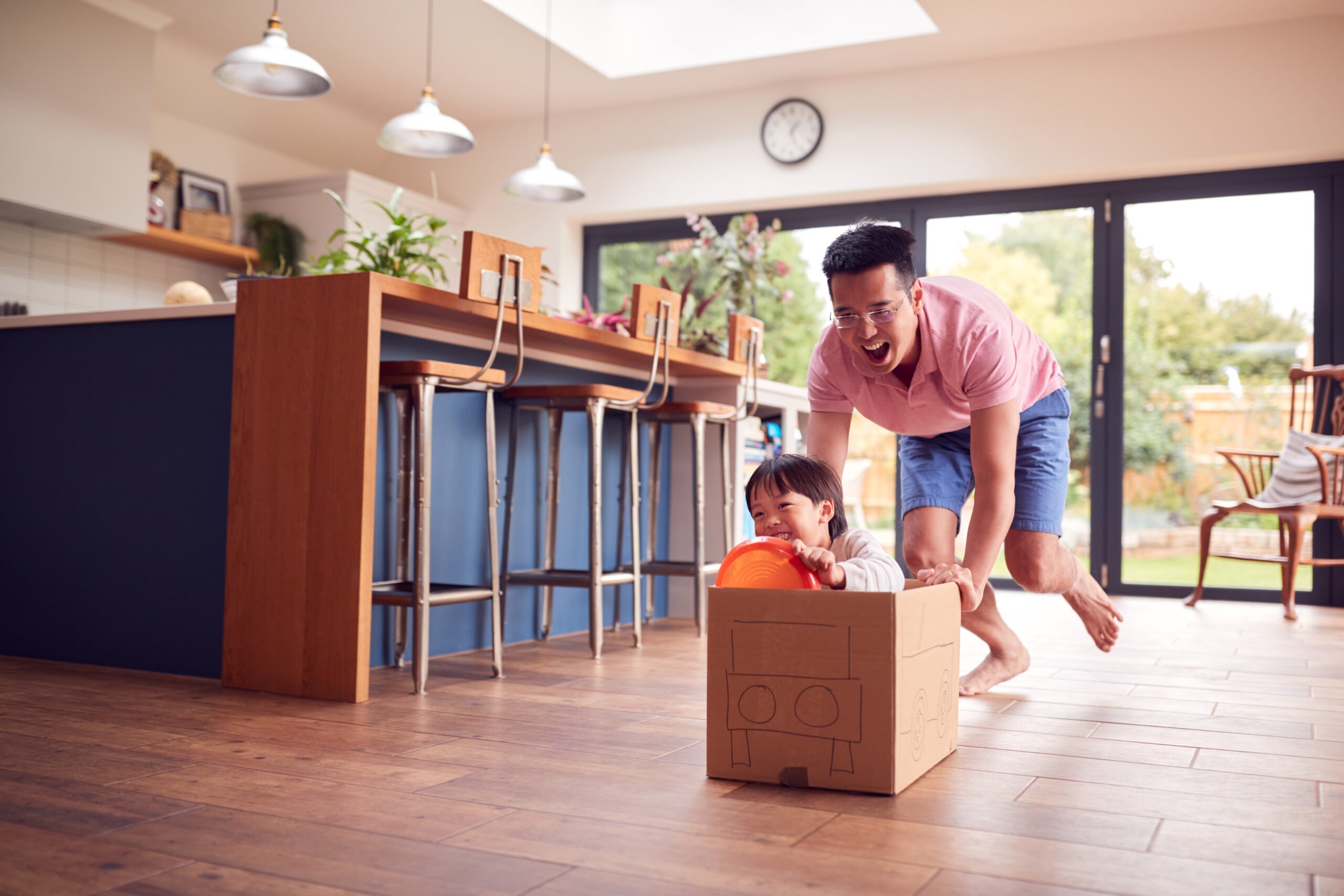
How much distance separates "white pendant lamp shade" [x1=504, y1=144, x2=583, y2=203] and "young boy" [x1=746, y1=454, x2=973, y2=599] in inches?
135

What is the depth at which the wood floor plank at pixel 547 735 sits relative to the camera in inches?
77.7

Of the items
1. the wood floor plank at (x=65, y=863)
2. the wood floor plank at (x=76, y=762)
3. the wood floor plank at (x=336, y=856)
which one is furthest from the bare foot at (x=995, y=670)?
the wood floor plank at (x=65, y=863)

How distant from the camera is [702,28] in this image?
19.8 feet

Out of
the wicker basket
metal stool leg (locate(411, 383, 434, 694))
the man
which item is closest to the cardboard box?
the man

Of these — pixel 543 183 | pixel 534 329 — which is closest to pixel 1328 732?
pixel 534 329

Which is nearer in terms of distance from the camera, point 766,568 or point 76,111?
point 766,568

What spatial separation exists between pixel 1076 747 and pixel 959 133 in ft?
14.6

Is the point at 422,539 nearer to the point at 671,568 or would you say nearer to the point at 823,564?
the point at 823,564

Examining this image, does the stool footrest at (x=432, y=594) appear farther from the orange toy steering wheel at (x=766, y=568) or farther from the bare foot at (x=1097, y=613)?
the bare foot at (x=1097, y=613)

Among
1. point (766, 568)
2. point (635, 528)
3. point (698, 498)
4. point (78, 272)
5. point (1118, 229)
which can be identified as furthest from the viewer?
point (1118, 229)

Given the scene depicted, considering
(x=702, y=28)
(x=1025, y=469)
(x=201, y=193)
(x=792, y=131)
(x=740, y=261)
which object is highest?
(x=702, y=28)

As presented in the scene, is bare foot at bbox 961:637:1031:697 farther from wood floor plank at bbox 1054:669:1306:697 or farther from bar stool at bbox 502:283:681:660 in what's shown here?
bar stool at bbox 502:283:681:660

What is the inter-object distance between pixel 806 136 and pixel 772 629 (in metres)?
4.94

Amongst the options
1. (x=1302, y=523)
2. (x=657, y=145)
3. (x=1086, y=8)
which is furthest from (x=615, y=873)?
(x=657, y=145)
